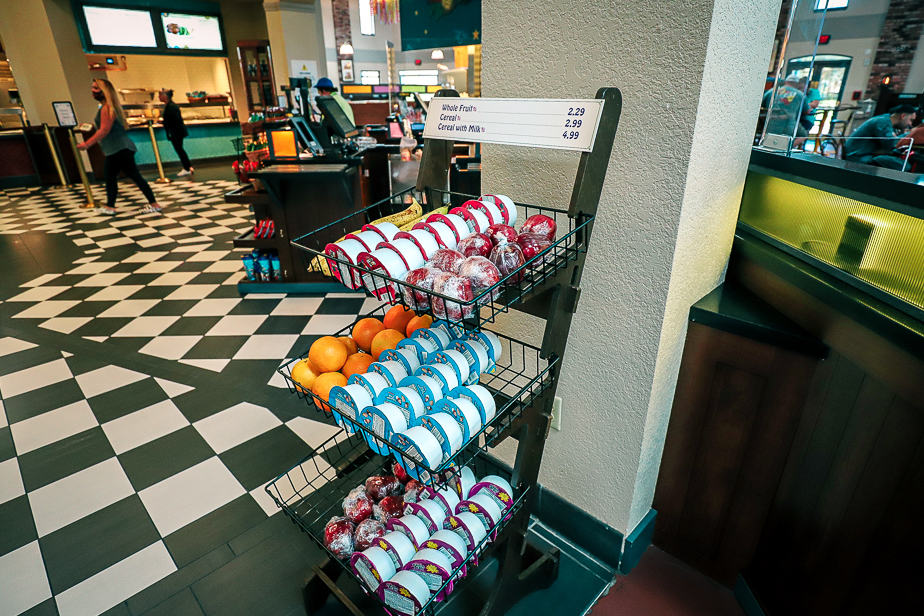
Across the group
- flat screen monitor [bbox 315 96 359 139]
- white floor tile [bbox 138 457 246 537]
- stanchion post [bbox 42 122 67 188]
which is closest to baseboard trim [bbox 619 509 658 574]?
white floor tile [bbox 138 457 246 537]

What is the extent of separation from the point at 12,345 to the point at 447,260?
3714 mm

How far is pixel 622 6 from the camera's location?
3.96ft

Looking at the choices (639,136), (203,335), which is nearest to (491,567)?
(639,136)

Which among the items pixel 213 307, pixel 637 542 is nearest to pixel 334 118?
pixel 213 307

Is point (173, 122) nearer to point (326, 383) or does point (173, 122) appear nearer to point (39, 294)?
point (39, 294)

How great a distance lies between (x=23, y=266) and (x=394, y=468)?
519 cm

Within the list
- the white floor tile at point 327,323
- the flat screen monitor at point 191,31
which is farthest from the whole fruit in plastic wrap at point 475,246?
the flat screen monitor at point 191,31

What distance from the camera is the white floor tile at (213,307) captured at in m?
3.70

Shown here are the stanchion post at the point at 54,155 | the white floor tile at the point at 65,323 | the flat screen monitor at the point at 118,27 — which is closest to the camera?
the white floor tile at the point at 65,323

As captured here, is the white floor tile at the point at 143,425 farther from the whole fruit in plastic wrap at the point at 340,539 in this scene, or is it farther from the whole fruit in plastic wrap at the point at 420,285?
the whole fruit in plastic wrap at the point at 420,285

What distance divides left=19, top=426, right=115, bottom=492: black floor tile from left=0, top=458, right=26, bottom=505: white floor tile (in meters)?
0.02

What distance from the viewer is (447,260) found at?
110 centimetres

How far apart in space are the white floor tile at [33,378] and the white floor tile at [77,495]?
103 cm

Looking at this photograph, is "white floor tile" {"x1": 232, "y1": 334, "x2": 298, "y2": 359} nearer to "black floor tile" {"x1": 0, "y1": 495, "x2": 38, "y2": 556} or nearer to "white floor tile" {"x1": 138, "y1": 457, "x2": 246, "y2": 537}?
"white floor tile" {"x1": 138, "y1": 457, "x2": 246, "y2": 537}
